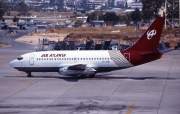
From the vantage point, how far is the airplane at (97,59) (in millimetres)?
50344

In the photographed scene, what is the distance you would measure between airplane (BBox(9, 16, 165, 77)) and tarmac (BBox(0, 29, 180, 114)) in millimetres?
1023

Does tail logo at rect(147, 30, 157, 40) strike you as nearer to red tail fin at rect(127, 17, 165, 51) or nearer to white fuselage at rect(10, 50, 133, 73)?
red tail fin at rect(127, 17, 165, 51)

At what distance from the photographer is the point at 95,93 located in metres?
42.5

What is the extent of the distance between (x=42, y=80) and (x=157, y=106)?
17.3m

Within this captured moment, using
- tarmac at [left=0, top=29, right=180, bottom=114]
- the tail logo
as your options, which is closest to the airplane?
the tail logo

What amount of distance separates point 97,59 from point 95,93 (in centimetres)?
894

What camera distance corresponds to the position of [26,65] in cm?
5262

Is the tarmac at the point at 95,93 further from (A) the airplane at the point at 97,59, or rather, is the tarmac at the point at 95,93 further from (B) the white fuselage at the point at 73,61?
(B) the white fuselage at the point at 73,61

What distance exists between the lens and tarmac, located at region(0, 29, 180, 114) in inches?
1403

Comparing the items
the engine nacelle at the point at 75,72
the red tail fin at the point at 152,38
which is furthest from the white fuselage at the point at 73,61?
the red tail fin at the point at 152,38

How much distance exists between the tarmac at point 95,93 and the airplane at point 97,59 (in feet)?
3.36

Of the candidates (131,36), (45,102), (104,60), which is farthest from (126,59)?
(131,36)

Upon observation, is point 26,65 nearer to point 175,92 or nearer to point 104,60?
point 104,60

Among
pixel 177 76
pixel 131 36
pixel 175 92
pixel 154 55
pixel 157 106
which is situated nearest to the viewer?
pixel 157 106
